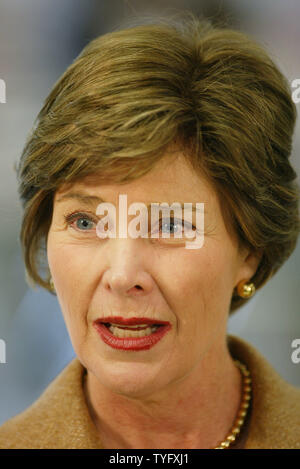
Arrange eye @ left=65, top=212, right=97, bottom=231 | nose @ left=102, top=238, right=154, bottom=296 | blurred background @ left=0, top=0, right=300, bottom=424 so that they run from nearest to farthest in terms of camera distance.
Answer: nose @ left=102, top=238, right=154, bottom=296 < eye @ left=65, top=212, right=97, bottom=231 < blurred background @ left=0, top=0, right=300, bottom=424

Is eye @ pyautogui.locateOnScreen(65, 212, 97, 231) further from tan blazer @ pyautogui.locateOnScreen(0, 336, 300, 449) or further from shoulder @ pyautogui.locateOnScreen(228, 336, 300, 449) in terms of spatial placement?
shoulder @ pyautogui.locateOnScreen(228, 336, 300, 449)

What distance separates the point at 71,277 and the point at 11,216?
1.16 feet

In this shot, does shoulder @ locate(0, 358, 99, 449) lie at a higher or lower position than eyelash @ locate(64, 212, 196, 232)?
lower

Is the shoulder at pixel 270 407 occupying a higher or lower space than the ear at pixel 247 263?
lower

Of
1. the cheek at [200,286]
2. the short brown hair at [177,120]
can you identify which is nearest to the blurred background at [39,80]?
the short brown hair at [177,120]

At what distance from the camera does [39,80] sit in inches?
63.9

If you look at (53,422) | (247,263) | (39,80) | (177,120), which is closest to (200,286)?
(247,263)

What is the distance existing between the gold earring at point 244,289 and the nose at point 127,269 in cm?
32

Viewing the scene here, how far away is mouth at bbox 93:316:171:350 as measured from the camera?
1309 mm

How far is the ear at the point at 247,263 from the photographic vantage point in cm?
148

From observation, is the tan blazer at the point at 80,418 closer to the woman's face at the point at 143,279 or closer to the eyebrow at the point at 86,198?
the woman's face at the point at 143,279

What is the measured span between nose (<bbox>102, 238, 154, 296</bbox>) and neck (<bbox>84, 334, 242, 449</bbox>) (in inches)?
12.5

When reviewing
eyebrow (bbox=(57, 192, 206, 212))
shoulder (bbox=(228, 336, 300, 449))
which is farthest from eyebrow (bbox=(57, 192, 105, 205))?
shoulder (bbox=(228, 336, 300, 449))

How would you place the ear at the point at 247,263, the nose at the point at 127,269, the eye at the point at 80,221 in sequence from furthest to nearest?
the ear at the point at 247,263 < the eye at the point at 80,221 < the nose at the point at 127,269
